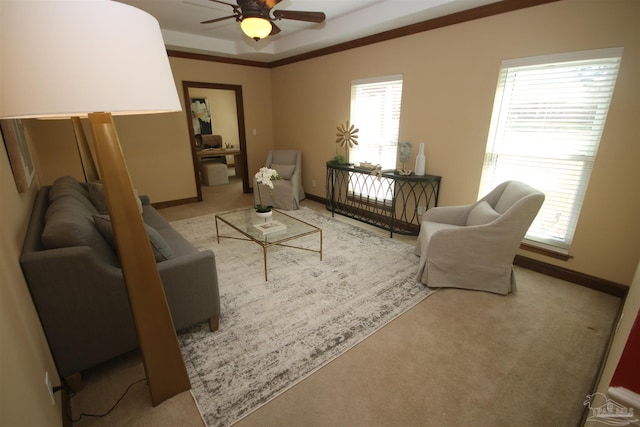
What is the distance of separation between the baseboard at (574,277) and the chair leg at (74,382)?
3.65m

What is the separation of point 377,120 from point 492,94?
4.84 ft

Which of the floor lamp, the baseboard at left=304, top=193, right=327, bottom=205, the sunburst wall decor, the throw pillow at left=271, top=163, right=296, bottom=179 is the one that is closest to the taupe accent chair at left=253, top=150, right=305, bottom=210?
the throw pillow at left=271, top=163, right=296, bottom=179

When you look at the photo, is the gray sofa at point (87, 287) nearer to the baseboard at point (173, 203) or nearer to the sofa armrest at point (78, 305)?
the sofa armrest at point (78, 305)

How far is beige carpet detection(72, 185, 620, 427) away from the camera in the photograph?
1468mm

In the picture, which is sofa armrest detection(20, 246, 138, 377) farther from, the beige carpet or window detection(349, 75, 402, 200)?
window detection(349, 75, 402, 200)

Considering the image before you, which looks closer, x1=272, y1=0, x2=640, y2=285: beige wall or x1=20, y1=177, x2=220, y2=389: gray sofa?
x1=20, y1=177, x2=220, y2=389: gray sofa

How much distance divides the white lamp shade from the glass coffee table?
70.5 inches

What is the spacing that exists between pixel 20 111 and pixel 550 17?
346 cm

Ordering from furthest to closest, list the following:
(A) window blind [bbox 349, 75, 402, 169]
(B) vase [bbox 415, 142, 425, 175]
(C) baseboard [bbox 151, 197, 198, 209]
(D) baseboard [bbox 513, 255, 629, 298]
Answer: (C) baseboard [bbox 151, 197, 198, 209]
(A) window blind [bbox 349, 75, 402, 169]
(B) vase [bbox 415, 142, 425, 175]
(D) baseboard [bbox 513, 255, 629, 298]

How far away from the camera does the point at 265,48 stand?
15.3ft

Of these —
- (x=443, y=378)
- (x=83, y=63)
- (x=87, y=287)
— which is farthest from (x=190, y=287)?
(x=443, y=378)

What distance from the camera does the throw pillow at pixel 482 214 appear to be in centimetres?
242

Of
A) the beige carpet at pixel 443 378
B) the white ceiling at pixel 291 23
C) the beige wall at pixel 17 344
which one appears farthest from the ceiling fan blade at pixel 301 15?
the beige carpet at pixel 443 378

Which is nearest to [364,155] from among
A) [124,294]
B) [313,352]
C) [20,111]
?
[313,352]
